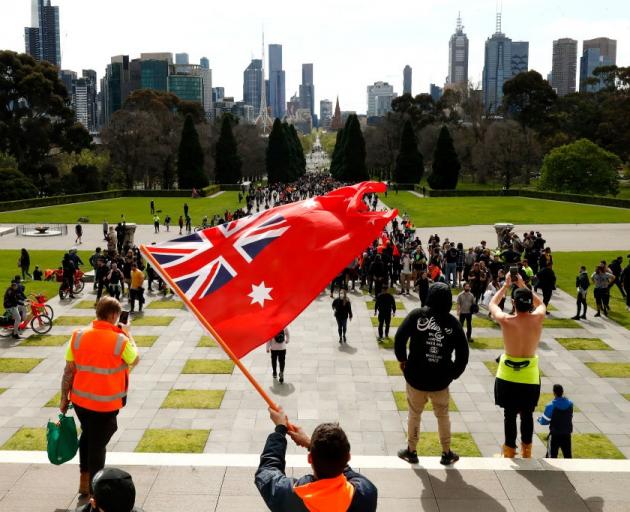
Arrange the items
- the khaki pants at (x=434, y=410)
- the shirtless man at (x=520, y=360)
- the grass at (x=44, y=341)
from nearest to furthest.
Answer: the khaki pants at (x=434, y=410) < the shirtless man at (x=520, y=360) < the grass at (x=44, y=341)

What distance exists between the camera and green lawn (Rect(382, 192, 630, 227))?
149 ft

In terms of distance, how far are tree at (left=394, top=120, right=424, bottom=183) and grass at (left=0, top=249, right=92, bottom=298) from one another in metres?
50.1

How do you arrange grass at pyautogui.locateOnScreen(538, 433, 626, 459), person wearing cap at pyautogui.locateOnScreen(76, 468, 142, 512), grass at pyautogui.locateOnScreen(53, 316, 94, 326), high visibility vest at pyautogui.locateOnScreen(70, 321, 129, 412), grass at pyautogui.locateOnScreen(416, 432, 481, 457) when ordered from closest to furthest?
person wearing cap at pyautogui.locateOnScreen(76, 468, 142, 512) < high visibility vest at pyautogui.locateOnScreen(70, 321, 129, 412) < grass at pyautogui.locateOnScreen(416, 432, 481, 457) < grass at pyautogui.locateOnScreen(538, 433, 626, 459) < grass at pyautogui.locateOnScreen(53, 316, 94, 326)

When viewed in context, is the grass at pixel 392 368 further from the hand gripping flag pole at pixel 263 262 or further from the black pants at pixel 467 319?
the hand gripping flag pole at pixel 263 262

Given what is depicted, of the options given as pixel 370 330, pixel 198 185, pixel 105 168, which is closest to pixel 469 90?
pixel 198 185

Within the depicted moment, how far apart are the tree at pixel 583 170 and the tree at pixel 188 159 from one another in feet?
117

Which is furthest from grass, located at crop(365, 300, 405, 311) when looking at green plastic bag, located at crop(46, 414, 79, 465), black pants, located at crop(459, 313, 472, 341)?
green plastic bag, located at crop(46, 414, 79, 465)

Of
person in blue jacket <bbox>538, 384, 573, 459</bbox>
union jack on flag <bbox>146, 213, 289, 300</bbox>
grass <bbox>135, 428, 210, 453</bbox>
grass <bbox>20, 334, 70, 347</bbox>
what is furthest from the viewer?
grass <bbox>20, 334, 70, 347</bbox>

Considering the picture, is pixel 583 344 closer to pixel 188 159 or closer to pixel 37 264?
pixel 37 264

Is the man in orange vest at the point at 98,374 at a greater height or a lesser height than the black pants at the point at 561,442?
greater

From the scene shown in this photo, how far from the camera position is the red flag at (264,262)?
17.4 feet

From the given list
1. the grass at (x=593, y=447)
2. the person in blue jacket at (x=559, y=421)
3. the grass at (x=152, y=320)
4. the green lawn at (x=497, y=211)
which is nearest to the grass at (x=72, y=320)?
the grass at (x=152, y=320)

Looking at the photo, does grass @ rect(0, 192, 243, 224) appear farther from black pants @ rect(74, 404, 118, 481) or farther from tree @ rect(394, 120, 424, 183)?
black pants @ rect(74, 404, 118, 481)

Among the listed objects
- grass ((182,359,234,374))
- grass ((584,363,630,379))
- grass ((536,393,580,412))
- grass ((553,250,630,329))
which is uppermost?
grass ((553,250,630,329))
